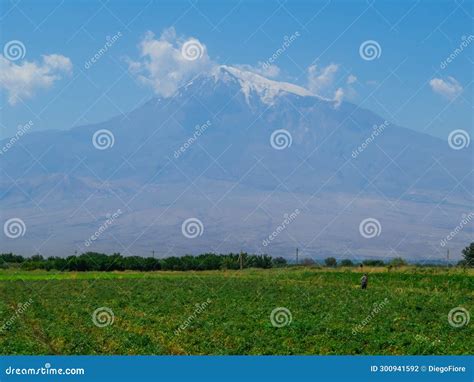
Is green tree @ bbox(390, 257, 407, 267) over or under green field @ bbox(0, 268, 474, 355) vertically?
over

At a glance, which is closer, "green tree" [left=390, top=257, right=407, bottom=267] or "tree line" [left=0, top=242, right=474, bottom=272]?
"green tree" [left=390, top=257, right=407, bottom=267]

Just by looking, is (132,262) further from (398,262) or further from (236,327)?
(236,327)

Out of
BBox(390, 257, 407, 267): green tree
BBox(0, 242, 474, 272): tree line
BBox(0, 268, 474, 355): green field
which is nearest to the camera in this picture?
BBox(0, 268, 474, 355): green field

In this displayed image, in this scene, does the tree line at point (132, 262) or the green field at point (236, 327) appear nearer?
the green field at point (236, 327)

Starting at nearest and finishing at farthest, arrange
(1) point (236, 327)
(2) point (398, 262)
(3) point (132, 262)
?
(1) point (236, 327) → (2) point (398, 262) → (3) point (132, 262)

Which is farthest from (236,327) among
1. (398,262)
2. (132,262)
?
(132,262)

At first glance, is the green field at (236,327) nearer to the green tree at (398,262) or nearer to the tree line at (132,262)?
the green tree at (398,262)

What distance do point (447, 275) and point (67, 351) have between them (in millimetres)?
29873

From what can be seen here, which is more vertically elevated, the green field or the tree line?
the tree line

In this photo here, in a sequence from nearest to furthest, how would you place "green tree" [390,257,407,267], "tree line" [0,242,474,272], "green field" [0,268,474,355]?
"green field" [0,268,474,355] < "green tree" [390,257,407,267] < "tree line" [0,242,474,272]

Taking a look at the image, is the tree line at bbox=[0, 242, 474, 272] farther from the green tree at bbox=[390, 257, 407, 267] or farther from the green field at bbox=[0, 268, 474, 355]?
the green field at bbox=[0, 268, 474, 355]

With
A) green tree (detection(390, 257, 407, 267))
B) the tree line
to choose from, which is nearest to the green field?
green tree (detection(390, 257, 407, 267))

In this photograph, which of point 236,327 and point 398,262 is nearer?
point 236,327

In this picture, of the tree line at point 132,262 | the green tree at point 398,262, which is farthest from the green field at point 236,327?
the tree line at point 132,262
